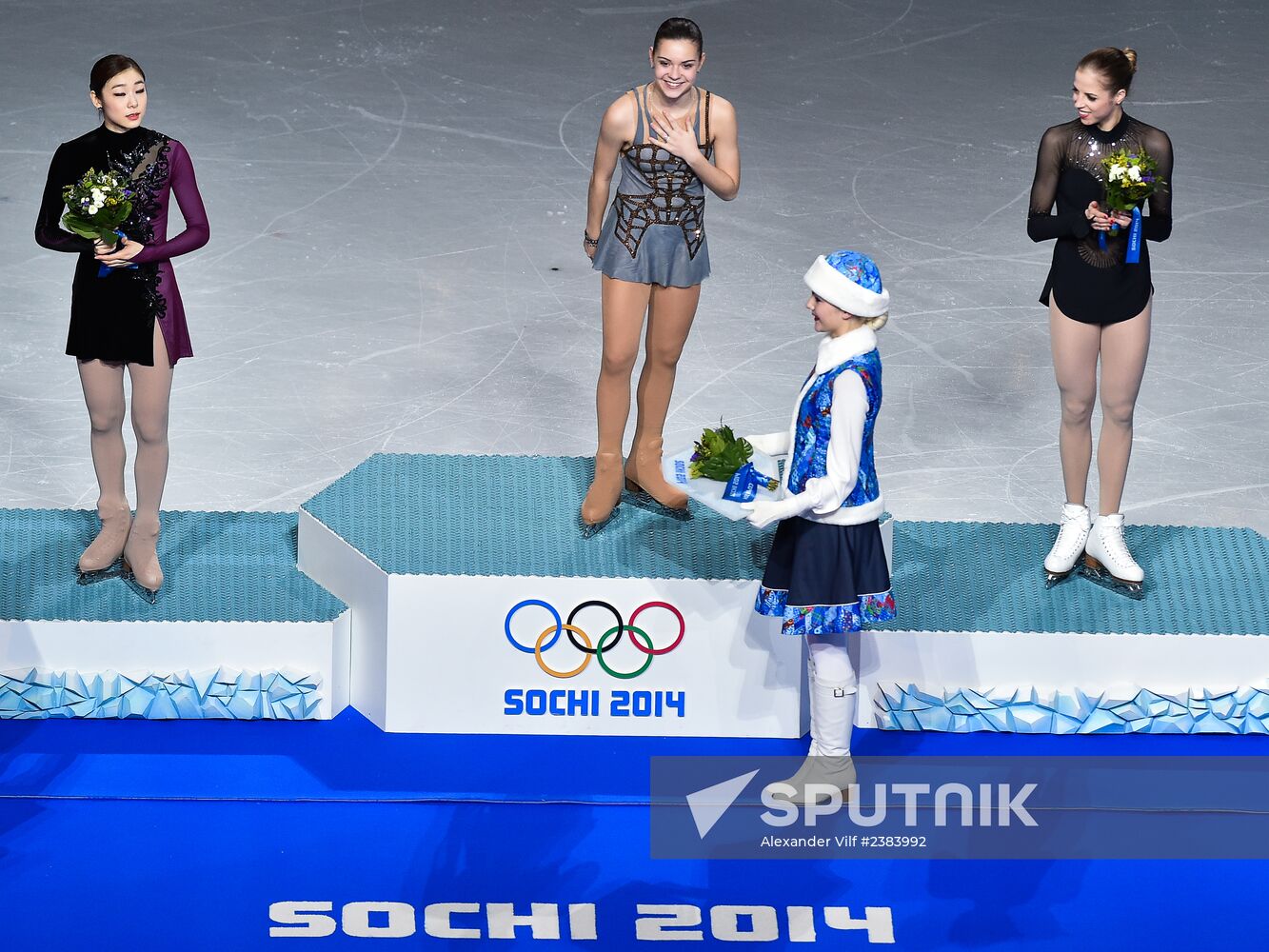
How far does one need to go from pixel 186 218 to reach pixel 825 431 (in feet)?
6.99

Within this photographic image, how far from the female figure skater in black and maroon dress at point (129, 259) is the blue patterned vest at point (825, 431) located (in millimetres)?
1969

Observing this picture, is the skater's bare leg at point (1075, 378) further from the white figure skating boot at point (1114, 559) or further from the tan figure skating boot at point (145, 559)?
the tan figure skating boot at point (145, 559)

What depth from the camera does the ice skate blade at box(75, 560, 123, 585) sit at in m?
6.32

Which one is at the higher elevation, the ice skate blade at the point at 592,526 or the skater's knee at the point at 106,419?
the skater's knee at the point at 106,419

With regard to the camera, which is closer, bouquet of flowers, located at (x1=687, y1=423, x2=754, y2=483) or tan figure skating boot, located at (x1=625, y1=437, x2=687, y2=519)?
bouquet of flowers, located at (x1=687, y1=423, x2=754, y2=483)

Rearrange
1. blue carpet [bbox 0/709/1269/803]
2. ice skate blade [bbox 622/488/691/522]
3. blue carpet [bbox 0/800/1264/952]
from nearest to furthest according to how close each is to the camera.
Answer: blue carpet [bbox 0/800/1264/952] < blue carpet [bbox 0/709/1269/803] < ice skate blade [bbox 622/488/691/522]

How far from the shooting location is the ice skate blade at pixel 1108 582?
6422mm

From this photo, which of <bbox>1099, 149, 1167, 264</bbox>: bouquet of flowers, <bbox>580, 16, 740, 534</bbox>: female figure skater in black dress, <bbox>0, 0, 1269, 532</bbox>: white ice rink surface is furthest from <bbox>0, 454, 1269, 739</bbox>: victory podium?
<bbox>0, 0, 1269, 532</bbox>: white ice rink surface

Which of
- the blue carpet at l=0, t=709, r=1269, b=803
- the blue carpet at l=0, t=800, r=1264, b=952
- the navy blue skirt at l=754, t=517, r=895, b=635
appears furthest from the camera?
the blue carpet at l=0, t=709, r=1269, b=803

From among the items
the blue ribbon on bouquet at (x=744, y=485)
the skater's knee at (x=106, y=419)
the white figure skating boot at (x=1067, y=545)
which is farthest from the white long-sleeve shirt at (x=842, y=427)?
the skater's knee at (x=106, y=419)

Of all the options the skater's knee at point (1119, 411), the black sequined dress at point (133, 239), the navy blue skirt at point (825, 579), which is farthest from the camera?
the skater's knee at point (1119, 411)

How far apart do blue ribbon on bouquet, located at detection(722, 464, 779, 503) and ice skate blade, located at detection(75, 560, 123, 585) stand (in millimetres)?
2158

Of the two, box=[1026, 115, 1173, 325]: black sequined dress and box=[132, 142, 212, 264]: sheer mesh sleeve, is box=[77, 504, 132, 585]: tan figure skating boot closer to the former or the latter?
box=[132, 142, 212, 264]: sheer mesh sleeve

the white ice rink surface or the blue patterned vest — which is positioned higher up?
the white ice rink surface
